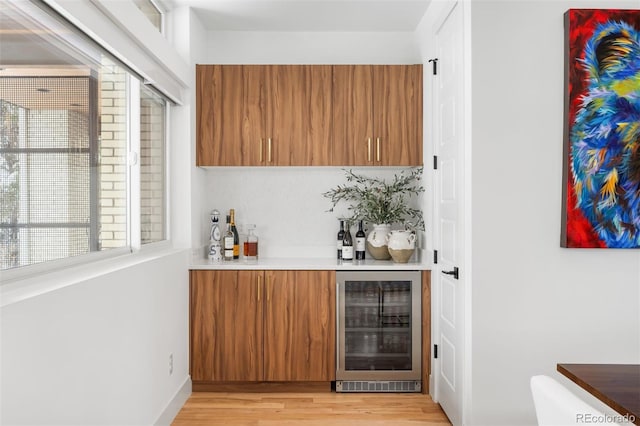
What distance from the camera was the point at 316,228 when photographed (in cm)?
420

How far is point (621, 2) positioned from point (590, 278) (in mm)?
1388

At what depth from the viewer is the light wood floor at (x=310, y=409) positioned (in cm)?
315

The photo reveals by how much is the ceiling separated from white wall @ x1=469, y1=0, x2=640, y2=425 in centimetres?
114

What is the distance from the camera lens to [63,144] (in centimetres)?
210

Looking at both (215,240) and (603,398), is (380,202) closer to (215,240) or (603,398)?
(215,240)

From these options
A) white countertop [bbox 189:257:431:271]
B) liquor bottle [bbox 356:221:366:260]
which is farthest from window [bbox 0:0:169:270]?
liquor bottle [bbox 356:221:366:260]

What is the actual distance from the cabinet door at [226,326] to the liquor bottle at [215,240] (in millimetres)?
241

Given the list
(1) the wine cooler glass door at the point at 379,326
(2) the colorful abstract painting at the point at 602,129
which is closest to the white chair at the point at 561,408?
(2) the colorful abstract painting at the point at 602,129

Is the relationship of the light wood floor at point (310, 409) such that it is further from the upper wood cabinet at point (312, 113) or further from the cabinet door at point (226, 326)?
the upper wood cabinet at point (312, 113)

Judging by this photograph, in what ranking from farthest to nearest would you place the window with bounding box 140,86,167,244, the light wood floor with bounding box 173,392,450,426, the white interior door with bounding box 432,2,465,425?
the light wood floor with bounding box 173,392,450,426 → the window with bounding box 140,86,167,244 → the white interior door with bounding box 432,2,465,425

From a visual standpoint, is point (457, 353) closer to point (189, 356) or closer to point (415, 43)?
point (189, 356)

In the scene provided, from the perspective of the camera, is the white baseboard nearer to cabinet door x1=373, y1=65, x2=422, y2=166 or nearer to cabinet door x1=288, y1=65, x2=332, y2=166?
cabinet door x1=288, y1=65, x2=332, y2=166

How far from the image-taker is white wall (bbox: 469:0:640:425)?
2605 mm

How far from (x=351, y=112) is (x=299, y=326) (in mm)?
1594
